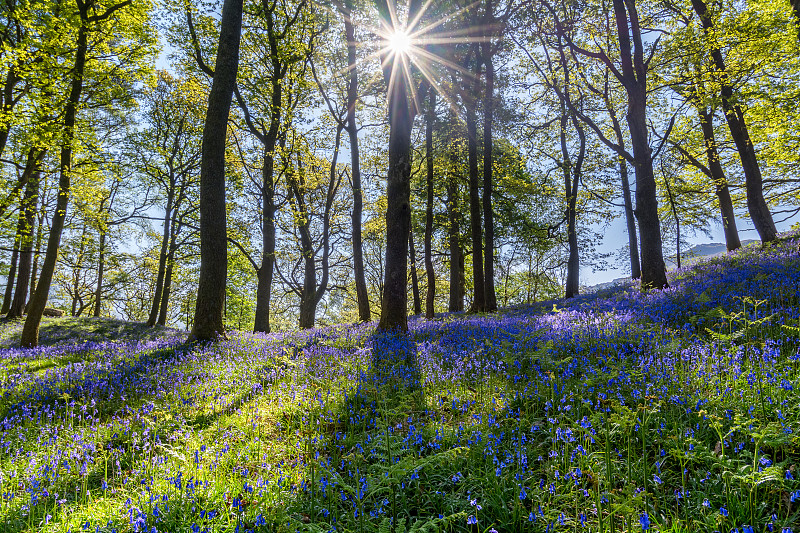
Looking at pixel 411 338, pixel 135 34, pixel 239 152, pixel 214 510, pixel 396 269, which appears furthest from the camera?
pixel 239 152

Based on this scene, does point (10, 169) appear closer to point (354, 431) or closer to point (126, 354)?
point (126, 354)

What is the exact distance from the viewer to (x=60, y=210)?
1142 centimetres

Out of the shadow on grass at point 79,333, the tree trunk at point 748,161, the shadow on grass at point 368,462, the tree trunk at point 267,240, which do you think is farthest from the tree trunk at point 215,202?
the tree trunk at point 748,161

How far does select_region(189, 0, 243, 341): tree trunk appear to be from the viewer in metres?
9.02

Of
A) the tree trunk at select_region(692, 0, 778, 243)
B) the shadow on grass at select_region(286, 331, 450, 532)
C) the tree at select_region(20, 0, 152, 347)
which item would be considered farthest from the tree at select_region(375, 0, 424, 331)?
the tree trunk at select_region(692, 0, 778, 243)

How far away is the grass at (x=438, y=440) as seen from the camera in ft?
7.79

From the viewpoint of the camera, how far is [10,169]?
2373 cm

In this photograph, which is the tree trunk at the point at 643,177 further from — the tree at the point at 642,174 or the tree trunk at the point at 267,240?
the tree trunk at the point at 267,240

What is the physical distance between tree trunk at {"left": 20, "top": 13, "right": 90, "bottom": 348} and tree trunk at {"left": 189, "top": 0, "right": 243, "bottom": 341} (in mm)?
5734

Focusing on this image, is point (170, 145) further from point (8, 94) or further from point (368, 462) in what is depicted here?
point (368, 462)

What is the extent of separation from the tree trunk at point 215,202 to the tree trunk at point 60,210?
5734 millimetres

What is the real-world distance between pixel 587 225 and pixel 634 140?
17439mm

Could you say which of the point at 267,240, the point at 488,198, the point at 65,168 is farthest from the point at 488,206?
the point at 65,168

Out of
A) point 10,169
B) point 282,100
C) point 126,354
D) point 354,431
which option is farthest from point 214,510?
point 10,169
